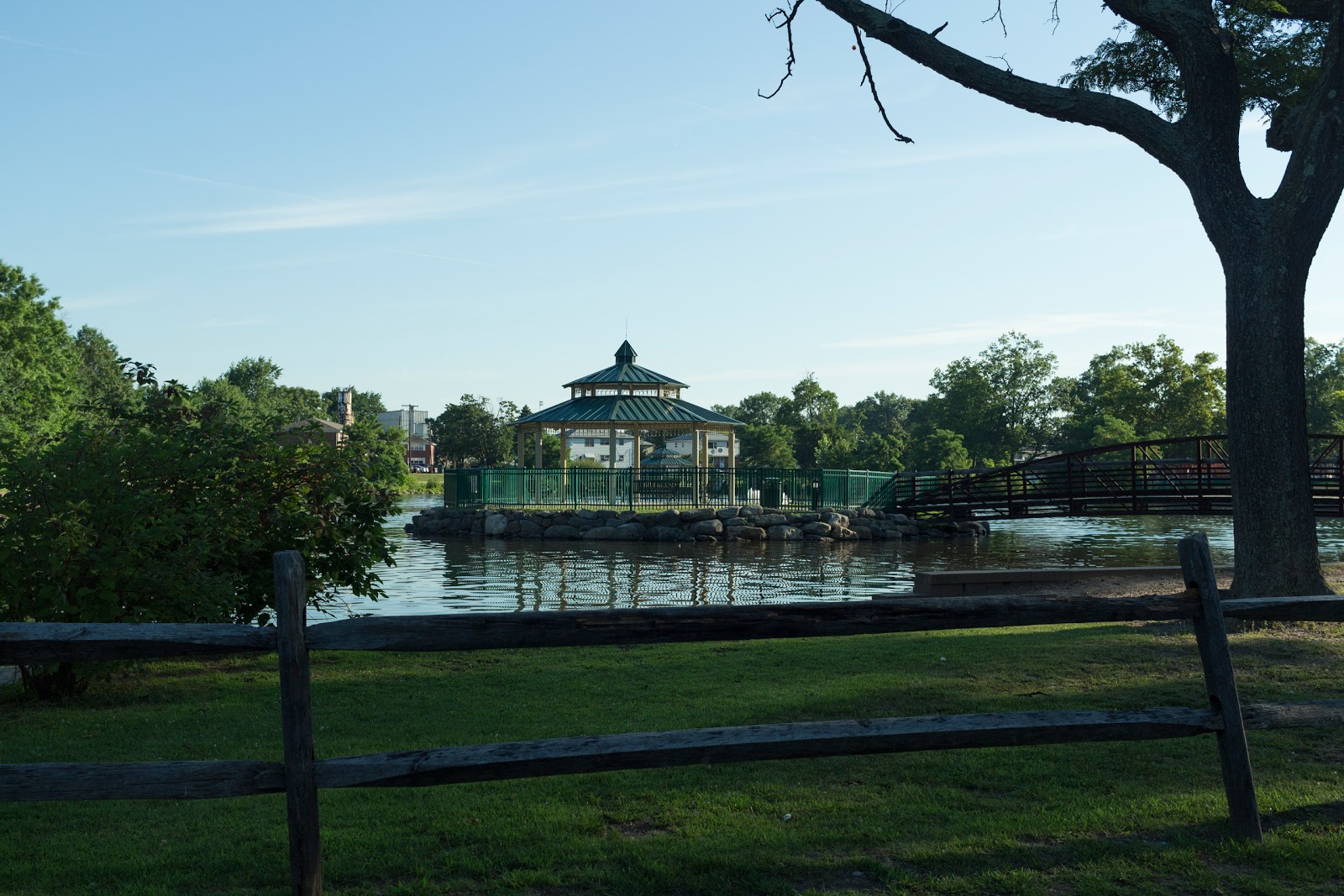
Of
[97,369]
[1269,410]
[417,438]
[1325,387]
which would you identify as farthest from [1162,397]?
[417,438]

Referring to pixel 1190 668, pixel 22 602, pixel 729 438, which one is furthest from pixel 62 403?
pixel 1190 668

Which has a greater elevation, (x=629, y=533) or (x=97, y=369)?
(x=97, y=369)

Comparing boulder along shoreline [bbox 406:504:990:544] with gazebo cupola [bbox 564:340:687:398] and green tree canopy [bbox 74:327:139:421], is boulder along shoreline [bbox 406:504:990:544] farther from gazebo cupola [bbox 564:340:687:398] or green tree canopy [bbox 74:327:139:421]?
green tree canopy [bbox 74:327:139:421]

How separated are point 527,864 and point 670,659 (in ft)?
16.0

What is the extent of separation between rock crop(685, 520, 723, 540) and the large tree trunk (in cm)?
2379

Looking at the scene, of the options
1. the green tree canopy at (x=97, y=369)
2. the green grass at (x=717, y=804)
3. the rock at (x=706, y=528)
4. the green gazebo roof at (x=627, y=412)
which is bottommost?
the rock at (x=706, y=528)

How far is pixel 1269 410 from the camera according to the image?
9.68 m

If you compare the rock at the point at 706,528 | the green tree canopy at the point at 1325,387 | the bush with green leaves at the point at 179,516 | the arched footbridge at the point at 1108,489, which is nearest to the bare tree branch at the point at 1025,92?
the bush with green leaves at the point at 179,516

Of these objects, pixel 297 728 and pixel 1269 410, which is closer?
pixel 297 728

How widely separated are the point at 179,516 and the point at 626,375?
3256cm

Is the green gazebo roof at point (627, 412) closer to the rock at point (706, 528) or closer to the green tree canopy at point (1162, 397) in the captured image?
the rock at point (706, 528)

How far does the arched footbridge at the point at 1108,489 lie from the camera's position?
29.1m

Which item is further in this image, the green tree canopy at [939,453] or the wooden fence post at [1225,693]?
the green tree canopy at [939,453]

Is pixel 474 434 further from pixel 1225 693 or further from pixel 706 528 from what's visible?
pixel 1225 693
